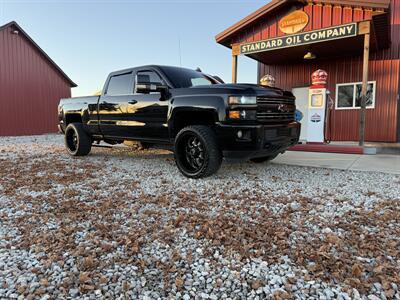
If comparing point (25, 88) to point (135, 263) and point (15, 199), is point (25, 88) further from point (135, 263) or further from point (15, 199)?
point (135, 263)

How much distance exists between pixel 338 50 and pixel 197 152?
7.50 m

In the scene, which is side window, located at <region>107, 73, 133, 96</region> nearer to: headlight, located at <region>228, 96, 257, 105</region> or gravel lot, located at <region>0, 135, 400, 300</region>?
gravel lot, located at <region>0, 135, 400, 300</region>

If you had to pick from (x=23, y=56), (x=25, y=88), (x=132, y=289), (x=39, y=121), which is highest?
(x=23, y=56)

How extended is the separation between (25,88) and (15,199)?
15953 mm

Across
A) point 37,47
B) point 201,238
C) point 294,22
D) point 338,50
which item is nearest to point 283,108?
point 201,238

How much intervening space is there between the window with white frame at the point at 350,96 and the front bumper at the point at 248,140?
7.27 meters

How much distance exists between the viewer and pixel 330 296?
1910 millimetres

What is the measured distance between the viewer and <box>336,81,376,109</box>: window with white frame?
1030 centimetres

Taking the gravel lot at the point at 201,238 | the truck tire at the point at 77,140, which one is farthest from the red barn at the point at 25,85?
the gravel lot at the point at 201,238

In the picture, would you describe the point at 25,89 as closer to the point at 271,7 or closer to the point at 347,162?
the point at 271,7

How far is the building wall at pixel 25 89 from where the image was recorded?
16.4m

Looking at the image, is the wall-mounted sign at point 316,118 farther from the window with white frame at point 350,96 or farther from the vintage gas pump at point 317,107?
the window with white frame at point 350,96

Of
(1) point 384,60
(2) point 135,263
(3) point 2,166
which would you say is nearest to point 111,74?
(3) point 2,166

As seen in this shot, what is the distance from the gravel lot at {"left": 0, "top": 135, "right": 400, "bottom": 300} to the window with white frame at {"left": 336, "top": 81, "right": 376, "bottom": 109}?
21.9 feet
